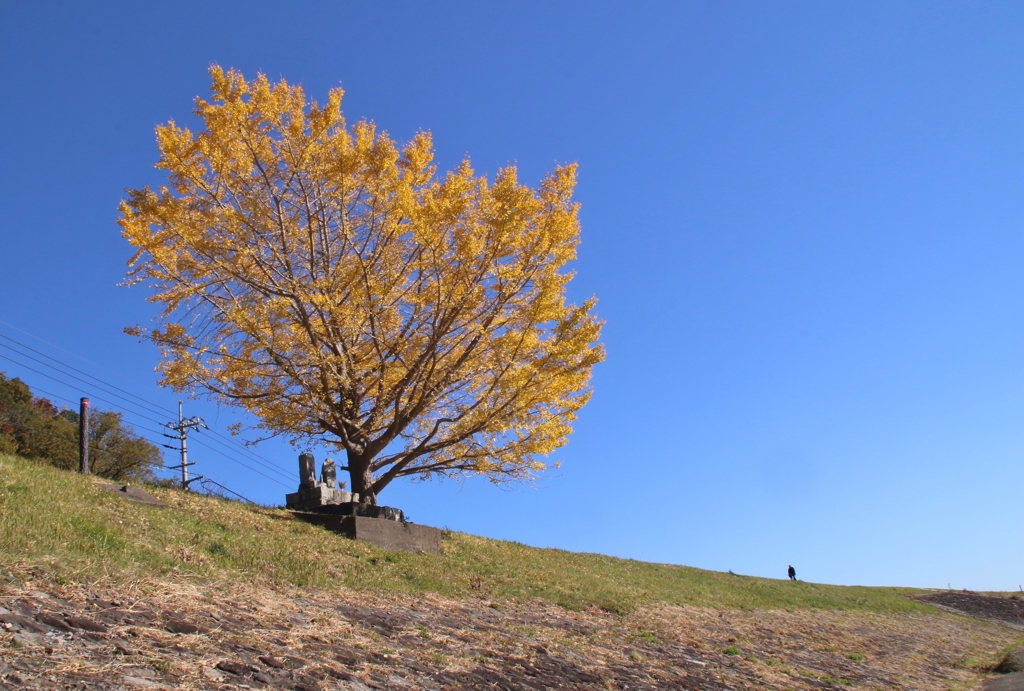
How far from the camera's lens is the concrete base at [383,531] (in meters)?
11.9

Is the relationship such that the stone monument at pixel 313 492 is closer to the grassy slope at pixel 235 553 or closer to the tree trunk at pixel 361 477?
the tree trunk at pixel 361 477

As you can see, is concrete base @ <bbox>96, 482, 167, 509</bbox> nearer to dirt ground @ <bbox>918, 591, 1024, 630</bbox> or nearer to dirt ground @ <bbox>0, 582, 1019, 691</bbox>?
dirt ground @ <bbox>0, 582, 1019, 691</bbox>

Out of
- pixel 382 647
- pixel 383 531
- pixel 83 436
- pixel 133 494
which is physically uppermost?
pixel 83 436

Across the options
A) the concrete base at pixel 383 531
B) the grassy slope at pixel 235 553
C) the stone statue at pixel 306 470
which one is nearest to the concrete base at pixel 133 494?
the grassy slope at pixel 235 553

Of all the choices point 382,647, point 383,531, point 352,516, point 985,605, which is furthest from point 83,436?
point 985,605

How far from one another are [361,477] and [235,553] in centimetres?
512

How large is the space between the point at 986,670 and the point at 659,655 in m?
8.06

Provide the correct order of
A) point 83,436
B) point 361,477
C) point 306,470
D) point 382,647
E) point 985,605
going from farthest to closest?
1. point 985,605
2. point 306,470
3. point 361,477
4. point 83,436
5. point 382,647

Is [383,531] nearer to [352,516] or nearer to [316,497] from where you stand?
[352,516]

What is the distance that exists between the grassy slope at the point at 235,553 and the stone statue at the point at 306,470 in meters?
1.65

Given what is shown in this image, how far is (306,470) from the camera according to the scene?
14234 millimetres

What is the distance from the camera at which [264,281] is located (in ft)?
38.8

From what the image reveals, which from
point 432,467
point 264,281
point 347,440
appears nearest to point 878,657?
point 432,467

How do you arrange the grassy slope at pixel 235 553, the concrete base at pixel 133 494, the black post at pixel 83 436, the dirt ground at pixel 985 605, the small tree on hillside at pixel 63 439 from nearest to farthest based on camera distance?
the grassy slope at pixel 235 553 < the concrete base at pixel 133 494 < the black post at pixel 83 436 < the dirt ground at pixel 985 605 < the small tree on hillside at pixel 63 439
